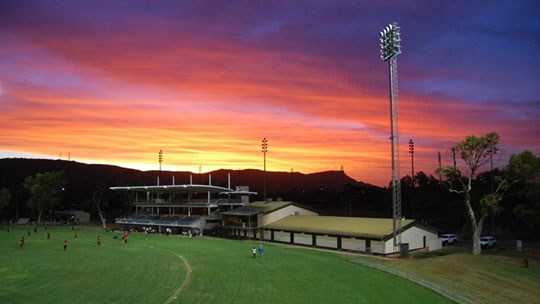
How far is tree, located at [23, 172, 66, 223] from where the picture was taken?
378 ft

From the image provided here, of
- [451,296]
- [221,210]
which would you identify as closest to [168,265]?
[451,296]

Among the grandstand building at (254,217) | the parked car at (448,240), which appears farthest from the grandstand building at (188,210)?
the parked car at (448,240)

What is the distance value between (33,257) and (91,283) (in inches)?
786

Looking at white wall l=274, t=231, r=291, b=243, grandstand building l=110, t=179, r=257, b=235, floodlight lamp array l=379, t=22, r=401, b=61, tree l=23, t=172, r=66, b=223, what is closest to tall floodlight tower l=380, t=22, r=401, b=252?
floodlight lamp array l=379, t=22, r=401, b=61

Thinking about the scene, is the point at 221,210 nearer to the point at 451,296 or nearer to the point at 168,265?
the point at 168,265

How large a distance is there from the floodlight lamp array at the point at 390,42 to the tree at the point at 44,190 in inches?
3904

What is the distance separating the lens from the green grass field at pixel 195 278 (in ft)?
104

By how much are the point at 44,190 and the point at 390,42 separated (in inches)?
3968

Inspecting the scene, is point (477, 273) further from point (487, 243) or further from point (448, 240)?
point (448, 240)

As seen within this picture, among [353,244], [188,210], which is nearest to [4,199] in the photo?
[188,210]

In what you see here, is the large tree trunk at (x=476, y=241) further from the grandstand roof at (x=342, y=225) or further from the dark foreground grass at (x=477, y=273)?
the grandstand roof at (x=342, y=225)

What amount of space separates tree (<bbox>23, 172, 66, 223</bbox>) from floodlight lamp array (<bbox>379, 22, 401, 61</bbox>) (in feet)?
A: 325

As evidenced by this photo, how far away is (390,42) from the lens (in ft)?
165

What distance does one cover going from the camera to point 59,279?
3872cm
